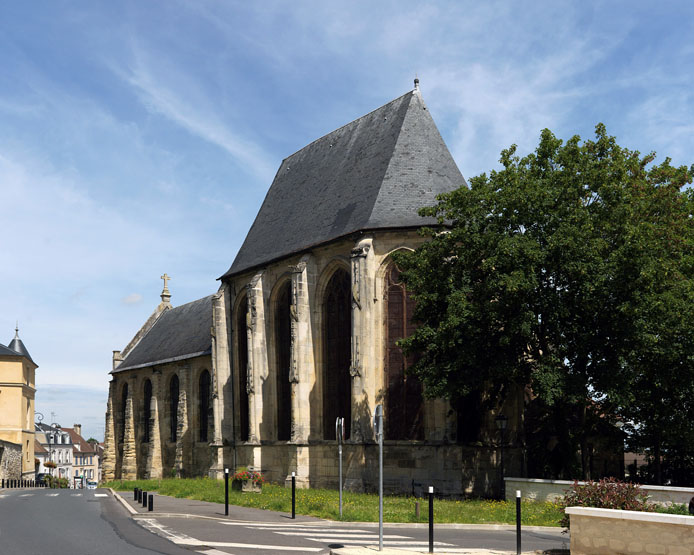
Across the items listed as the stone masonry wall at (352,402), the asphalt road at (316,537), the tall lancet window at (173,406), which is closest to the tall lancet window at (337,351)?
the stone masonry wall at (352,402)

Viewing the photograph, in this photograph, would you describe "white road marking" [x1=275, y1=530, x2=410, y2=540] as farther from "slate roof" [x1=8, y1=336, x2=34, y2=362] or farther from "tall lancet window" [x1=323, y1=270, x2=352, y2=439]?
"slate roof" [x1=8, y1=336, x2=34, y2=362]

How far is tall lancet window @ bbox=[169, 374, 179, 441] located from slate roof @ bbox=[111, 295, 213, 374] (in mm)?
1638

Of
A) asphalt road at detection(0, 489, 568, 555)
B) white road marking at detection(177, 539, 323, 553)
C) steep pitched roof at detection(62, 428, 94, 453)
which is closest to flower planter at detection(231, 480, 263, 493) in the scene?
asphalt road at detection(0, 489, 568, 555)

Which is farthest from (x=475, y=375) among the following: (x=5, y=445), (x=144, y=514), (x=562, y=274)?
(x=5, y=445)

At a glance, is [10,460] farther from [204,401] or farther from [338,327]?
[338,327]

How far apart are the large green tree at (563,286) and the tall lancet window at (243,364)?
46.4 feet

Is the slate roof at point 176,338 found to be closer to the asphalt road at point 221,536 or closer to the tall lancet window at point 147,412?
the tall lancet window at point 147,412

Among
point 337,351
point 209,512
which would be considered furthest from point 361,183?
point 209,512

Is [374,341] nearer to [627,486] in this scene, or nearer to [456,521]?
[456,521]

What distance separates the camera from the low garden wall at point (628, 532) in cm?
977

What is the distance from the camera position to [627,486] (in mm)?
12039

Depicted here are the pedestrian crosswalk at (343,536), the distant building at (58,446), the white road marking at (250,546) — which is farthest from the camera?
the distant building at (58,446)

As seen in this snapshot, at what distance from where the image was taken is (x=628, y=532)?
406 inches

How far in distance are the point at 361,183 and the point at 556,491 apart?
15.9 meters
